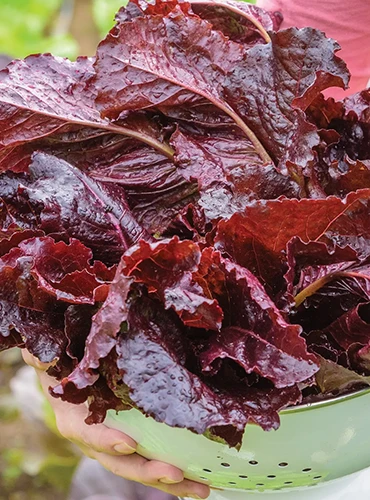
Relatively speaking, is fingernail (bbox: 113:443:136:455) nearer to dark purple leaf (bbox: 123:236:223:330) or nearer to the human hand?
the human hand

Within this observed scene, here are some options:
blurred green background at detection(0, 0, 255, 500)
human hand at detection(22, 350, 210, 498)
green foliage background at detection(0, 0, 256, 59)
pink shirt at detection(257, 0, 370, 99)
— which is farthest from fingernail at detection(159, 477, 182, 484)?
green foliage background at detection(0, 0, 256, 59)

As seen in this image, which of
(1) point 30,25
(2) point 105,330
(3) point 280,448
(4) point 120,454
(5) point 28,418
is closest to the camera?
(2) point 105,330

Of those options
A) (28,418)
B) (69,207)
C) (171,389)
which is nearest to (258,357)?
(171,389)

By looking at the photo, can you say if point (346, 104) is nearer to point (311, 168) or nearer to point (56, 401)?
point (311, 168)

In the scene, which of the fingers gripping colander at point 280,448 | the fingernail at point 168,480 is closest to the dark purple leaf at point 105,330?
the fingers gripping colander at point 280,448

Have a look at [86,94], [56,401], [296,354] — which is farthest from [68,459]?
[296,354]

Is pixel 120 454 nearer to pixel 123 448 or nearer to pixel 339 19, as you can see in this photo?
pixel 123 448
